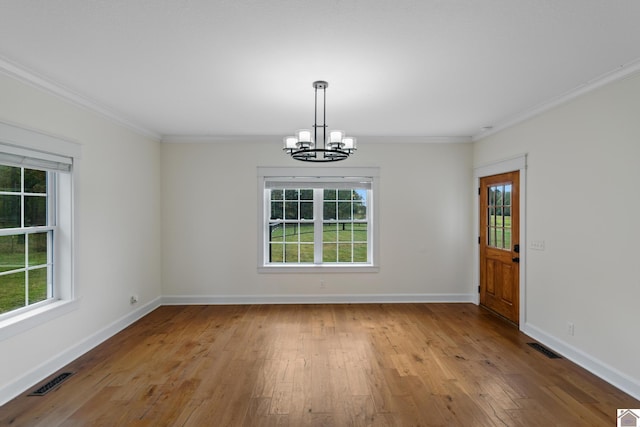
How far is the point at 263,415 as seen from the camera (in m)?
2.40

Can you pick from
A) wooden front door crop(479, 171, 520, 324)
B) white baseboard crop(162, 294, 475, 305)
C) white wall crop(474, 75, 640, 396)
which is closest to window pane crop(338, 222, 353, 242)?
white baseboard crop(162, 294, 475, 305)

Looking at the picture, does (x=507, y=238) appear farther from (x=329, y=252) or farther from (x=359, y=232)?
(x=329, y=252)

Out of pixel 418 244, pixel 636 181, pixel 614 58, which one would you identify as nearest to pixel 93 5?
pixel 614 58

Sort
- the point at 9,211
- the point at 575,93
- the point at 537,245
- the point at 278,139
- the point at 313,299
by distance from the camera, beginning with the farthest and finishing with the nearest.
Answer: the point at 313,299
the point at 278,139
the point at 537,245
the point at 575,93
the point at 9,211

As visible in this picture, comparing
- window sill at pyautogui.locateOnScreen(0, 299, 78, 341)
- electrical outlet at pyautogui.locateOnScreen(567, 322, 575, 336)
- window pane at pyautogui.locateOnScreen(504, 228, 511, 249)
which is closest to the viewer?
window sill at pyautogui.locateOnScreen(0, 299, 78, 341)

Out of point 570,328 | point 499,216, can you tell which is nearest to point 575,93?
point 499,216

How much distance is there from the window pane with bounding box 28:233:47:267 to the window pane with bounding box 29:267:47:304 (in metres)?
0.08

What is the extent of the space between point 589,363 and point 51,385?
4842 millimetres

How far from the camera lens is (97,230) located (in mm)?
3723

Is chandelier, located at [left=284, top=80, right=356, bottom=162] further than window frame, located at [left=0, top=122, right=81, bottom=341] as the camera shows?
Yes

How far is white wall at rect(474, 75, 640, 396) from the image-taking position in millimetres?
2721

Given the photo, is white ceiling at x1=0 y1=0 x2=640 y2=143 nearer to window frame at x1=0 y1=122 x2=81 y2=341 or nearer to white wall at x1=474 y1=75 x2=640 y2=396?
white wall at x1=474 y1=75 x2=640 y2=396

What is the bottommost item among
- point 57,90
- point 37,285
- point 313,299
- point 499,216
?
point 313,299

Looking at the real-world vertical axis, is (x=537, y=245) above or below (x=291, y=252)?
Answer: above
